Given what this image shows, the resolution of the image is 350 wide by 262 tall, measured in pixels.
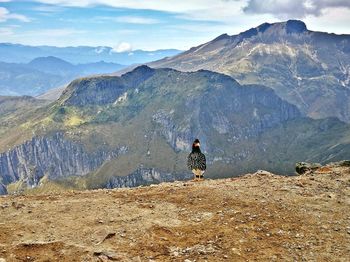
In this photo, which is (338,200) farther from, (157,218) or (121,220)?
(121,220)

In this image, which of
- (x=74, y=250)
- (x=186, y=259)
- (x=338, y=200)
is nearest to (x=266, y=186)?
(x=338, y=200)

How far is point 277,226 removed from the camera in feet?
76.9

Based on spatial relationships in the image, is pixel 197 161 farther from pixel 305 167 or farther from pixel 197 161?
pixel 305 167

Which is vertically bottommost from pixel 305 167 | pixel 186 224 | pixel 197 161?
pixel 305 167

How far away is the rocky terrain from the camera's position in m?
20.7

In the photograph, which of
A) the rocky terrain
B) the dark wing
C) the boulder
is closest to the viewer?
the rocky terrain

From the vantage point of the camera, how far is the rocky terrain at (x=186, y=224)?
2069 cm

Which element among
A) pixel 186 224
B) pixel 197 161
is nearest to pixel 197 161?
pixel 197 161

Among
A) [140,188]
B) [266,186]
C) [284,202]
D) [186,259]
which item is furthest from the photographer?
[140,188]

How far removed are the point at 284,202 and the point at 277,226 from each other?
12.4 ft

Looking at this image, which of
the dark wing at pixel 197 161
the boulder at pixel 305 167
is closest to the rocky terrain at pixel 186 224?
the dark wing at pixel 197 161

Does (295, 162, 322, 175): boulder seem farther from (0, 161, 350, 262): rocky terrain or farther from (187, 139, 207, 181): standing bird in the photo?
(187, 139, 207, 181): standing bird

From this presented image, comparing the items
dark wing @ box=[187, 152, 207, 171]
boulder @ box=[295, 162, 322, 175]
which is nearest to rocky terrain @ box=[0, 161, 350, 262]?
dark wing @ box=[187, 152, 207, 171]

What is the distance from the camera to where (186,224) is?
2392cm
